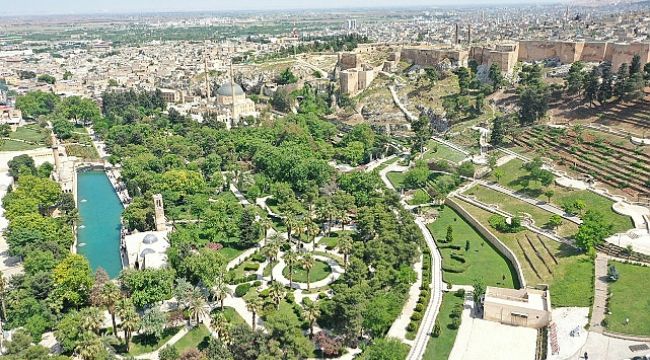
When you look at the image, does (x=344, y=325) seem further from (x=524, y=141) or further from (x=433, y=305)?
(x=524, y=141)

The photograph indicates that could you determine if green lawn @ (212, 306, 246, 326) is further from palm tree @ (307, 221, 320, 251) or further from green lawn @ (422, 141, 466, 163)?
green lawn @ (422, 141, 466, 163)

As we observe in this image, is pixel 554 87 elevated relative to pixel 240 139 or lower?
elevated

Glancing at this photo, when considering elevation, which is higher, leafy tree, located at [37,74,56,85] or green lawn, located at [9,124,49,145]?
leafy tree, located at [37,74,56,85]

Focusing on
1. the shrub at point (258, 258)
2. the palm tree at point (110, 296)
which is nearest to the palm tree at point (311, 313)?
the palm tree at point (110, 296)

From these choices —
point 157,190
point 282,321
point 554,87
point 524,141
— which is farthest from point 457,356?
point 554,87

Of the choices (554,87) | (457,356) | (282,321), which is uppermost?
(554,87)

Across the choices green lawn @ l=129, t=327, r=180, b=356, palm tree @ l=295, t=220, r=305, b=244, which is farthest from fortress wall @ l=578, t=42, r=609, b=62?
green lawn @ l=129, t=327, r=180, b=356
